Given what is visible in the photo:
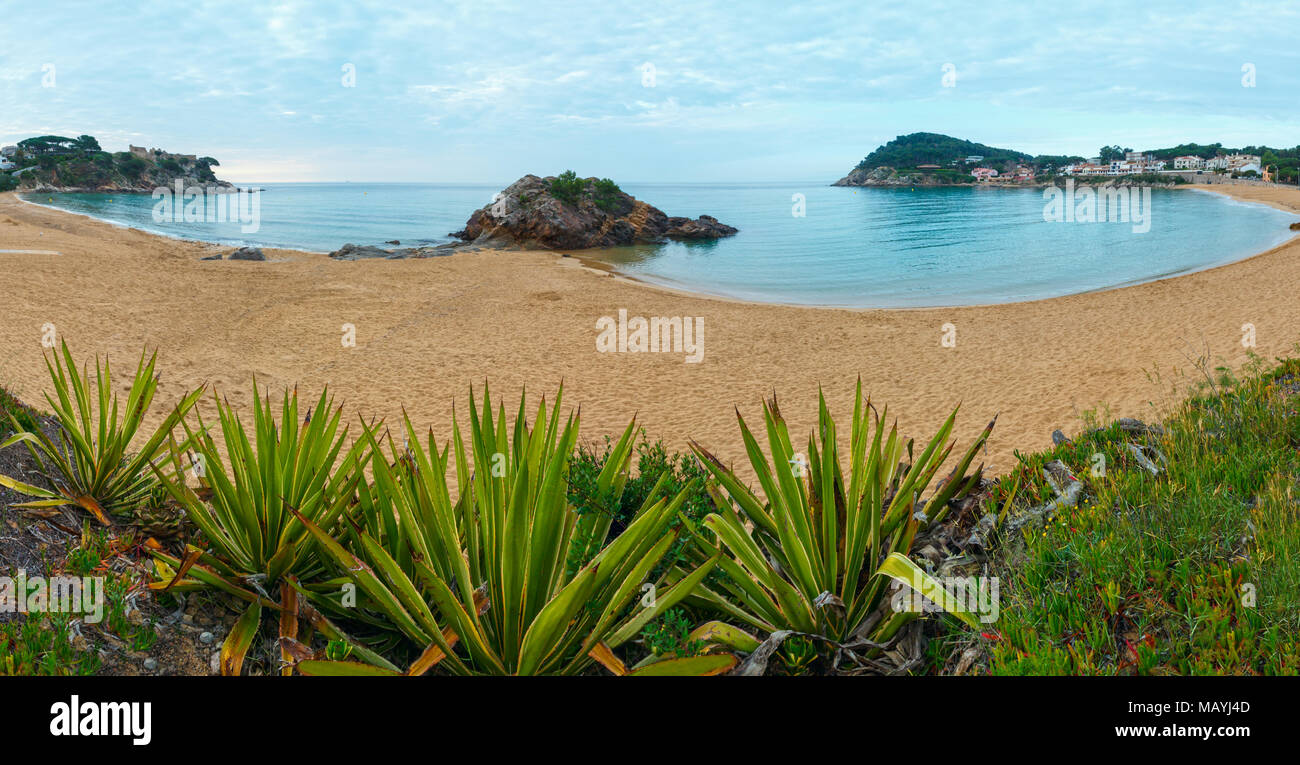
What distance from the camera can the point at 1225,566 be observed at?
9.71 ft

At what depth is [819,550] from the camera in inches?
133

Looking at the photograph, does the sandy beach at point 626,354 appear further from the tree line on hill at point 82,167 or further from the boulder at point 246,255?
the tree line on hill at point 82,167

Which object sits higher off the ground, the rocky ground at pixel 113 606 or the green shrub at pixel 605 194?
the green shrub at pixel 605 194

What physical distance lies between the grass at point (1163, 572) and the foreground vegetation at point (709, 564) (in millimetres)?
14

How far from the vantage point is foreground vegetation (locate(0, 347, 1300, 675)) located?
268cm

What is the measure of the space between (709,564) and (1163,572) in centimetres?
185

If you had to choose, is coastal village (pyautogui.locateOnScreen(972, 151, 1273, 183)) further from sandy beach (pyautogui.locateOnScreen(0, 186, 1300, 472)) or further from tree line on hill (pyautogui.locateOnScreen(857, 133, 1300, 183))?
sandy beach (pyautogui.locateOnScreen(0, 186, 1300, 472))

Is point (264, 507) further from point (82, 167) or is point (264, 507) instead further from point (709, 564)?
point (82, 167)

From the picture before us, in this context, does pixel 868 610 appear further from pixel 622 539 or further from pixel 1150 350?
pixel 1150 350

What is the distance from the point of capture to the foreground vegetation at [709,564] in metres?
2.68

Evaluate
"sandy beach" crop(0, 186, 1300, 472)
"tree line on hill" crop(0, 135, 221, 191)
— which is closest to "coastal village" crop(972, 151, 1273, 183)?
"sandy beach" crop(0, 186, 1300, 472)

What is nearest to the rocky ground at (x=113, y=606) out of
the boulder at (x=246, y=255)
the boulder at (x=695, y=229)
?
the boulder at (x=246, y=255)

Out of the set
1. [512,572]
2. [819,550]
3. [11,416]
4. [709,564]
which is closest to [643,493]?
[819,550]
